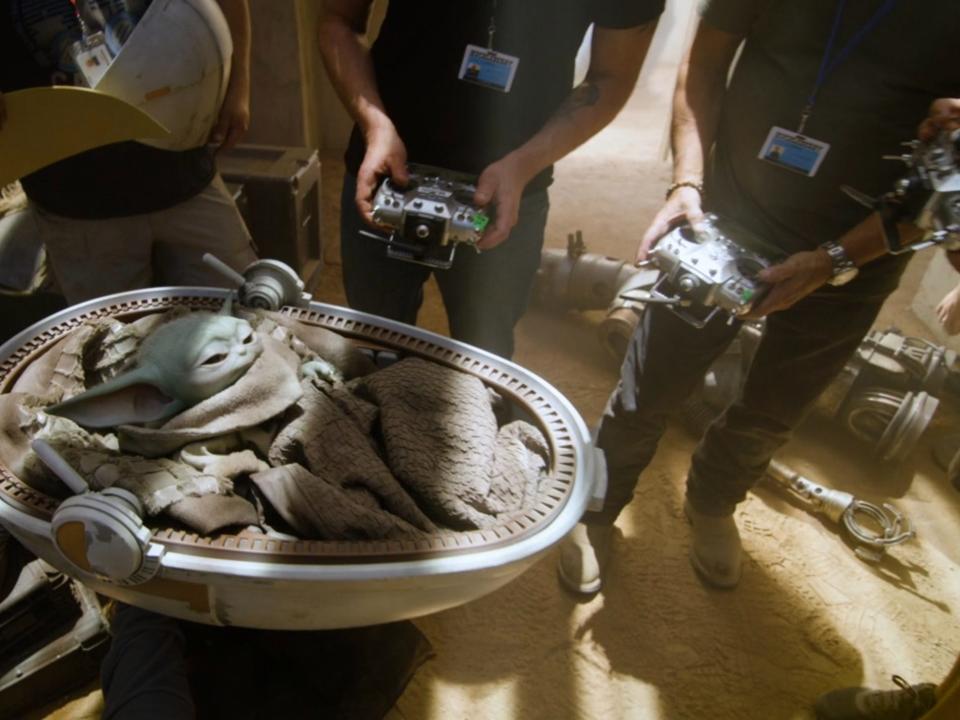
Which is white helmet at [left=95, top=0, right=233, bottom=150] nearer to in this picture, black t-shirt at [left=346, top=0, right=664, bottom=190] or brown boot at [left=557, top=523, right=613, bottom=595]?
black t-shirt at [left=346, top=0, right=664, bottom=190]

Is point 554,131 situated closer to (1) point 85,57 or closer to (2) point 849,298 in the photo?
(2) point 849,298

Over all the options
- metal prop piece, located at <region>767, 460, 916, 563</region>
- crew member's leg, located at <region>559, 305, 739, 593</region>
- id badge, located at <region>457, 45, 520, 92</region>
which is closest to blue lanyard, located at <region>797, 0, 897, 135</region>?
crew member's leg, located at <region>559, 305, 739, 593</region>

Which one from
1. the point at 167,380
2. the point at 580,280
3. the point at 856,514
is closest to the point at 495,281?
the point at 167,380

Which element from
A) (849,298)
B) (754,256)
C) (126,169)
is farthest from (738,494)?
(126,169)

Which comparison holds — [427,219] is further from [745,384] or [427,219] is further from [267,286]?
[745,384]

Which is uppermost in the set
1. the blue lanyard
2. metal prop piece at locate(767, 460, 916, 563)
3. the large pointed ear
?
the blue lanyard

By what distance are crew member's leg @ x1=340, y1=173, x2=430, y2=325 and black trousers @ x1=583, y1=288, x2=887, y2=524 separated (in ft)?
1.68

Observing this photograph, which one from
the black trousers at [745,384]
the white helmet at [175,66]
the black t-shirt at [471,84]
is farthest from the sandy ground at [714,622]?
the white helmet at [175,66]

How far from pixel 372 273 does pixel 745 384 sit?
34.9 inches

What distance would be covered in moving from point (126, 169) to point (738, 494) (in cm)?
162

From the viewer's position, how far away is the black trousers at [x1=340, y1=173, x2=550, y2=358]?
140cm

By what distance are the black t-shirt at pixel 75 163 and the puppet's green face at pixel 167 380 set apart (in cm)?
63

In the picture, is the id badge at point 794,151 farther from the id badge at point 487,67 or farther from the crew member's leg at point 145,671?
the crew member's leg at point 145,671

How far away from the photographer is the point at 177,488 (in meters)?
0.80
